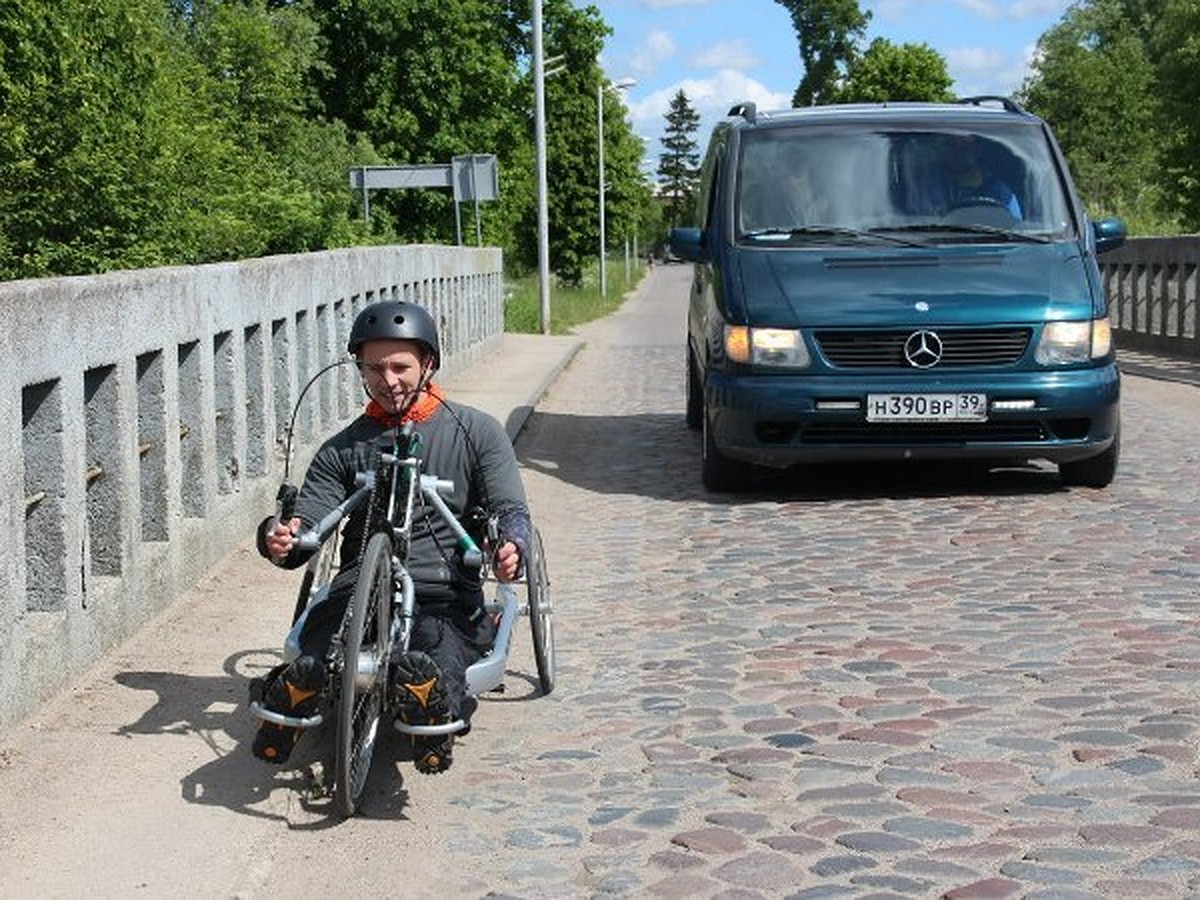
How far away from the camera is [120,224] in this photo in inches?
699

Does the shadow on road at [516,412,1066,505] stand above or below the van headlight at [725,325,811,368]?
below

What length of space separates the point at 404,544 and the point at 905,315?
612cm

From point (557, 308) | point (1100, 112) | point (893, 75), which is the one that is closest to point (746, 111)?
point (557, 308)

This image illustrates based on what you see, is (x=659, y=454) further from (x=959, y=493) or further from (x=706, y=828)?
(x=706, y=828)

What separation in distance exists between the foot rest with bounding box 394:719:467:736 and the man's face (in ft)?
3.12

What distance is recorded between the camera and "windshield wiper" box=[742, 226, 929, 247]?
12133 mm

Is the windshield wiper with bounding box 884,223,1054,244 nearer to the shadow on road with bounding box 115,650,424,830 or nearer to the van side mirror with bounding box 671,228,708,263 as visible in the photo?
the van side mirror with bounding box 671,228,708,263

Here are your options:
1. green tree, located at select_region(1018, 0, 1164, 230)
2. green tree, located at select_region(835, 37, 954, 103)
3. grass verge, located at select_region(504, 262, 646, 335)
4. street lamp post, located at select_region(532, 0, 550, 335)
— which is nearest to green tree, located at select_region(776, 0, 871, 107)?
green tree, located at select_region(835, 37, 954, 103)

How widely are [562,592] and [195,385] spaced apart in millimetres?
1735

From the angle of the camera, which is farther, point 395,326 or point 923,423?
point 923,423

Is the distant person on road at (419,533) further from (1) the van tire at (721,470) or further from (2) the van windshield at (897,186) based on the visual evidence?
(2) the van windshield at (897,186)

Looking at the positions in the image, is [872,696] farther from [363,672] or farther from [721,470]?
[721,470]

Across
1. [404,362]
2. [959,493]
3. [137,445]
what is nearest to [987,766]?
[404,362]

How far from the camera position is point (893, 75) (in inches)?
4301
